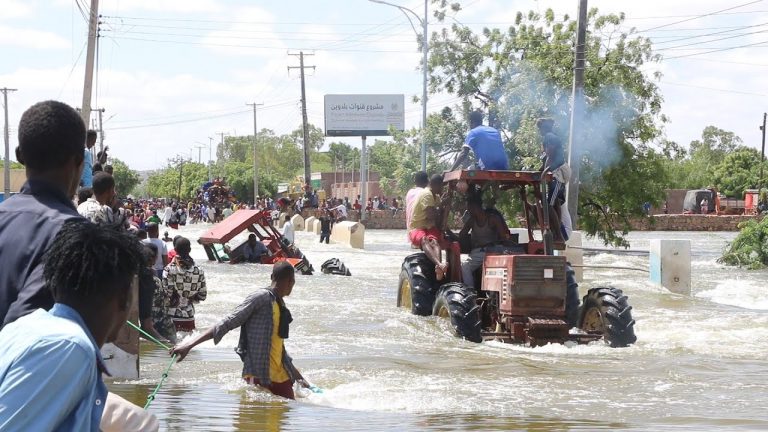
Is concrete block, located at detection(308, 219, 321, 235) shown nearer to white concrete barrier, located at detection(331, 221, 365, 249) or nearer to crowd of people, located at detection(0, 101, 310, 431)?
white concrete barrier, located at detection(331, 221, 365, 249)

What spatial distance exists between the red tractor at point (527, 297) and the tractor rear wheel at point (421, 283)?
509 millimetres

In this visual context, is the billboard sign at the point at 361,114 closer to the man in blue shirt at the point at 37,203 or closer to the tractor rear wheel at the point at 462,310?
the tractor rear wheel at the point at 462,310

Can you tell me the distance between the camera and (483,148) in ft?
47.4

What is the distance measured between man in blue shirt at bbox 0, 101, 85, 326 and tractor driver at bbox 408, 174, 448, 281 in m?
10.7

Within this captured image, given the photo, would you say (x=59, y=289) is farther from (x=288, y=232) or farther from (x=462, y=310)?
(x=288, y=232)

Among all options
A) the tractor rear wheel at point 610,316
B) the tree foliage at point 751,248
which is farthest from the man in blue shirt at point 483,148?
the tree foliage at point 751,248

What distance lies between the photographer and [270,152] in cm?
16788

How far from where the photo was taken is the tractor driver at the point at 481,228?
1453 cm

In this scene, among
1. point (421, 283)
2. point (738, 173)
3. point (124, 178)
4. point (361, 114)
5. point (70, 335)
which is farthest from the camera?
point (124, 178)

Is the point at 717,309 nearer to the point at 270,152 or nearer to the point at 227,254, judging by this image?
the point at 227,254

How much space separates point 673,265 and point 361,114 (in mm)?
77793

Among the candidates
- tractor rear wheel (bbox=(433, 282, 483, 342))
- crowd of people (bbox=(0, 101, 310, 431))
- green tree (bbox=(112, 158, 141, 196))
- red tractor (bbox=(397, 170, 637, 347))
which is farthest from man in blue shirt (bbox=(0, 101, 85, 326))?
green tree (bbox=(112, 158, 141, 196))

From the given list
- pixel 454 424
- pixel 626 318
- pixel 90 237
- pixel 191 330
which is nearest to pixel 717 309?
pixel 626 318

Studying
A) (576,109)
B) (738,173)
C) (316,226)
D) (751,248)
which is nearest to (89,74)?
(576,109)
